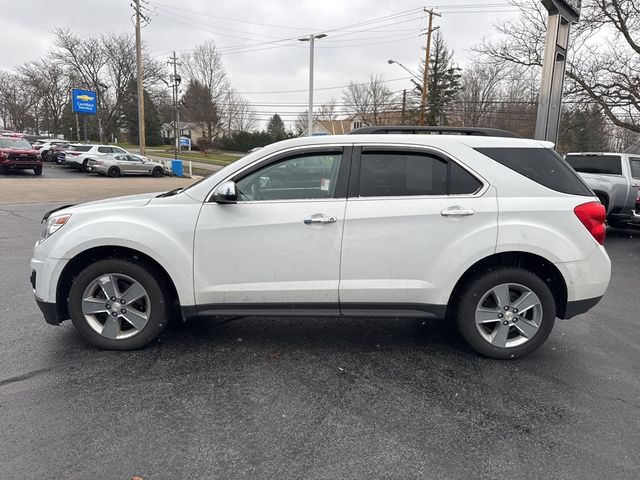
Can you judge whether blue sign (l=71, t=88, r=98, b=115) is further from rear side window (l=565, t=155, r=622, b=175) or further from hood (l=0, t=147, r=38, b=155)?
rear side window (l=565, t=155, r=622, b=175)

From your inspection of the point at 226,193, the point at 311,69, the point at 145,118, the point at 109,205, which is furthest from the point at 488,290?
the point at 145,118

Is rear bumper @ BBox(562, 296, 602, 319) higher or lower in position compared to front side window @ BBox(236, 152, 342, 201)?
lower

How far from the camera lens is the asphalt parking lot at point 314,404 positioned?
7.88ft

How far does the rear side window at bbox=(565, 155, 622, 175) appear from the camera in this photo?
33.7 ft

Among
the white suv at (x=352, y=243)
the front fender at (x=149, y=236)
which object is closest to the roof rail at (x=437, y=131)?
the white suv at (x=352, y=243)

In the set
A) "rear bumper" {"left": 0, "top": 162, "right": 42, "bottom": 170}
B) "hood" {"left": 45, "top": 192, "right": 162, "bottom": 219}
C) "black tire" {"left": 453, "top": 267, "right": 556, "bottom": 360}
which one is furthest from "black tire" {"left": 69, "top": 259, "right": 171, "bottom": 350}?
"rear bumper" {"left": 0, "top": 162, "right": 42, "bottom": 170}

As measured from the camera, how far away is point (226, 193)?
3342 mm

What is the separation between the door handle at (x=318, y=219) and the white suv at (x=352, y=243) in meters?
0.01

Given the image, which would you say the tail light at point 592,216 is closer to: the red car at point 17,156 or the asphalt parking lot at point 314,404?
the asphalt parking lot at point 314,404

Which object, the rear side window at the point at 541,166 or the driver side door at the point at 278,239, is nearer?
the driver side door at the point at 278,239

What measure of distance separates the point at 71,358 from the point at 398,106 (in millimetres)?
43373

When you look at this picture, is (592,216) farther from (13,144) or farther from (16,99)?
(16,99)

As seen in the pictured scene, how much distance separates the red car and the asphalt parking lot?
22648 millimetres

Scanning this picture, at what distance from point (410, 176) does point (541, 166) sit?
3.55ft
